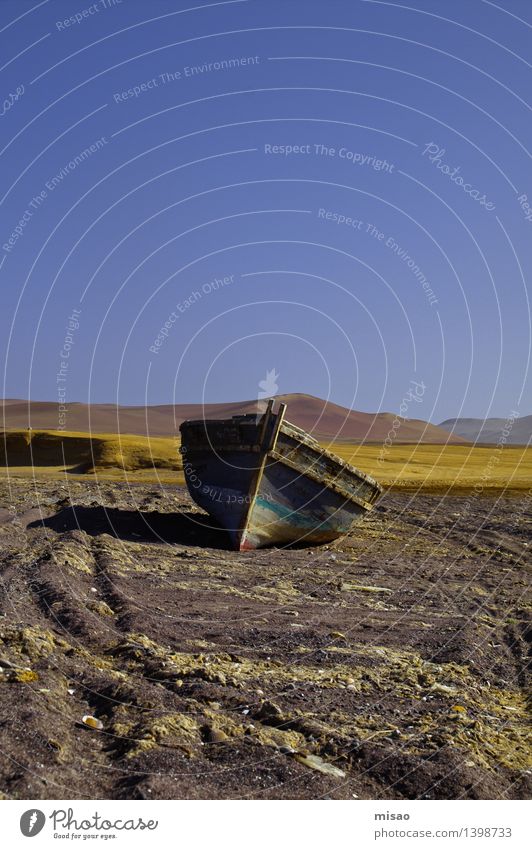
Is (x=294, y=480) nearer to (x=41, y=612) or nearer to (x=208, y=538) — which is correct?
(x=208, y=538)

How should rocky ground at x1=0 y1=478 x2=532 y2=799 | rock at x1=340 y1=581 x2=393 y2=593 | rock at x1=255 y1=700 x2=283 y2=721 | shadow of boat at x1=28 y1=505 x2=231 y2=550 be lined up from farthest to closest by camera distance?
shadow of boat at x1=28 y1=505 x2=231 y2=550 < rock at x1=340 y1=581 x2=393 y2=593 < rock at x1=255 y1=700 x2=283 y2=721 < rocky ground at x1=0 y1=478 x2=532 y2=799

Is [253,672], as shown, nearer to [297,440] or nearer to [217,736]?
[217,736]

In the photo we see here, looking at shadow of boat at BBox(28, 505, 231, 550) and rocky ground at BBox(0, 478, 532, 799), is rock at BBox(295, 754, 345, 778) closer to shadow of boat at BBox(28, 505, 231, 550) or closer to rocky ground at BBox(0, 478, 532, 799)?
rocky ground at BBox(0, 478, 532, 799)

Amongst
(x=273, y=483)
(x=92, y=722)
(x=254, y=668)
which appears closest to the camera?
(x=92, y=722)

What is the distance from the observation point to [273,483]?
1454 centimetres

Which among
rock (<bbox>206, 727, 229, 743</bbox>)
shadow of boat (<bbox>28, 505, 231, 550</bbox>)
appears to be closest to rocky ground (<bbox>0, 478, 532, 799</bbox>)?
rock (<bbox>206, 727, 229, 743</bbox>)

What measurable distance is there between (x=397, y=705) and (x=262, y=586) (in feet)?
15.8

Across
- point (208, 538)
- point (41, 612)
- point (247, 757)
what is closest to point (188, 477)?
point (208, 538)

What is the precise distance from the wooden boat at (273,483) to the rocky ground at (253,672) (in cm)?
65

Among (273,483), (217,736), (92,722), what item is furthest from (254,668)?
(273,483)

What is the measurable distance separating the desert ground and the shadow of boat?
0.10 meters

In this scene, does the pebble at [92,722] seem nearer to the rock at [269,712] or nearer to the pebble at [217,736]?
the pebble at [217,736]

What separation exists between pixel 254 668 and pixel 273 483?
697 cm

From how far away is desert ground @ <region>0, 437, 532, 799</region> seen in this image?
18.1 feet
